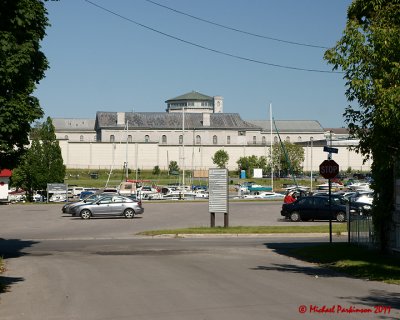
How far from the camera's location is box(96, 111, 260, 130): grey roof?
15662 cm

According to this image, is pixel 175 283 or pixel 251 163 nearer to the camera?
pixel 175 283

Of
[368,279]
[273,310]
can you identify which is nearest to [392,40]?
[368,279]

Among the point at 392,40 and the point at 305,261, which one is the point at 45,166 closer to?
the point at 305,261

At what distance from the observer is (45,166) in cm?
7369

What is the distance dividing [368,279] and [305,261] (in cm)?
449

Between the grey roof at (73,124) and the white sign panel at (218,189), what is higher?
the grey roof at (73,124)

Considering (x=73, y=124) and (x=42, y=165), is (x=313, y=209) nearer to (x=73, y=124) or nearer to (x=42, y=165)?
(x=42, y=165)

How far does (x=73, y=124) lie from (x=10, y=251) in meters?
149

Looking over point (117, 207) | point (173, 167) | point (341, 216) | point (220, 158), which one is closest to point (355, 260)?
point (341, 216)

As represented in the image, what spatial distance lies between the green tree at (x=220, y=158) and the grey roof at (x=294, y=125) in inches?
1157

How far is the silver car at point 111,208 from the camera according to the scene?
44281 millimetres

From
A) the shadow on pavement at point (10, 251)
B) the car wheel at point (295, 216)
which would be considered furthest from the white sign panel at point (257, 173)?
the shadow on pavement at point (10, 251)

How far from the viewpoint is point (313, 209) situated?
40156 mm

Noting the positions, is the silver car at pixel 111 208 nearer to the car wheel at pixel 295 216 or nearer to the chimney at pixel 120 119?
the car wheel at pixel 295 216
